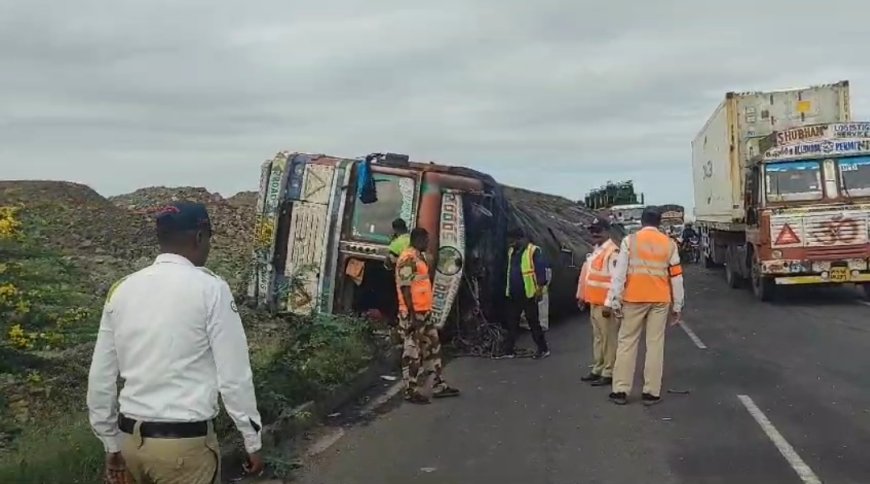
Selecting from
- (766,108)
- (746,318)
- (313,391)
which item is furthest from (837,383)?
(766,108)

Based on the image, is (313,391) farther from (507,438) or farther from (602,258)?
Result: (602,258)

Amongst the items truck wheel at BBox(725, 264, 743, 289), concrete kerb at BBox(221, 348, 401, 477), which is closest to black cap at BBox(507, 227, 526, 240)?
concrete kerb at BBox(221, 348, 401, 477)

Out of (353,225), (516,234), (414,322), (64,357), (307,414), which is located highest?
(353,225)

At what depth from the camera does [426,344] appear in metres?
9.65

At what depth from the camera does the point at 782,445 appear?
289 inches

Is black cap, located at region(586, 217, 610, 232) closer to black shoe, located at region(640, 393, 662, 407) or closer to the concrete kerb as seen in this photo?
black shoe, located at region(640, 393, 662, 407)

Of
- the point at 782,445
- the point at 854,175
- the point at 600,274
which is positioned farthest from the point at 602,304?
the point at 854,175

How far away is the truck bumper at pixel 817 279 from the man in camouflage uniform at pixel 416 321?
977 cm

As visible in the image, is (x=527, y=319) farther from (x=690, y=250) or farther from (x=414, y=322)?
(x=690, y=250)

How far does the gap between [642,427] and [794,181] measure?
10.7 meters

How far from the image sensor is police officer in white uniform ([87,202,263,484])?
346 centimetres

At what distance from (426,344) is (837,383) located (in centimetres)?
404

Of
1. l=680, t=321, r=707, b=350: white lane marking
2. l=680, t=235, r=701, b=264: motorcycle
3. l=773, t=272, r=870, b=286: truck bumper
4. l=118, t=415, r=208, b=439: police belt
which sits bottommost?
l=680, t=321, r=707, b=350: white lane marking

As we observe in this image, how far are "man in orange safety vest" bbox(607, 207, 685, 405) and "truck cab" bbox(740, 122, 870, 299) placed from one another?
878 cm
